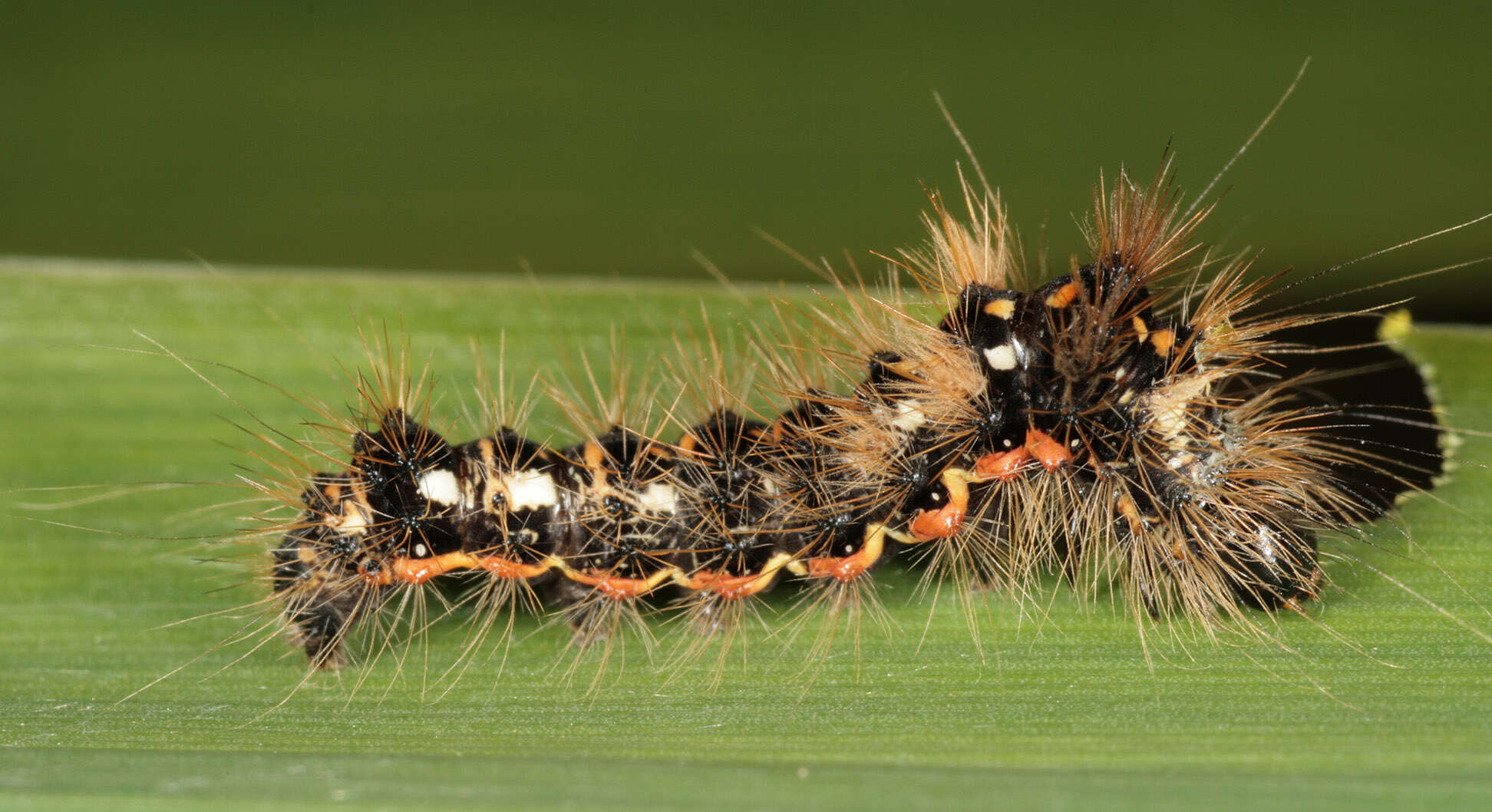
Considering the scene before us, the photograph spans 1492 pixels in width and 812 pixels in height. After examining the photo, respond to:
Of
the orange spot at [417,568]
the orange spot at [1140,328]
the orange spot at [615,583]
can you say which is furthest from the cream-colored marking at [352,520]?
the orange spot at [1140,328]

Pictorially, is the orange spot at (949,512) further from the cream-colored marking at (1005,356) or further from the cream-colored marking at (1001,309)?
the cream-colored marking at (1001,309)

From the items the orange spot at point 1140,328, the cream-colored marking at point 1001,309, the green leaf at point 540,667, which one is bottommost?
the green leaf at point 540,667

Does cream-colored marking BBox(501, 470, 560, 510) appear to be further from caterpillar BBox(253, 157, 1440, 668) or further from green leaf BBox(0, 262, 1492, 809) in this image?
green leaf BBox(0, 262, 1492, 809)

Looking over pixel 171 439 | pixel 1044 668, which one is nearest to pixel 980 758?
pixel 1044 668

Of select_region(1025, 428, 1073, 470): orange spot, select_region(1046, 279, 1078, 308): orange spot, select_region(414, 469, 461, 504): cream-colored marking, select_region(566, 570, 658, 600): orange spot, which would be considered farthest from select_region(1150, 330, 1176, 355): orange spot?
select_region(414, 469, 461, 504): cream-colored marking

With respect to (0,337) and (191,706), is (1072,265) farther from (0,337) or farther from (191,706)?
(0,337)

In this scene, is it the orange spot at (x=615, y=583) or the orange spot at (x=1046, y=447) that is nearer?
the orange spot at (x=1046, y=447)

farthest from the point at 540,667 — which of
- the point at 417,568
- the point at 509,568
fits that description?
the point at 417,568
